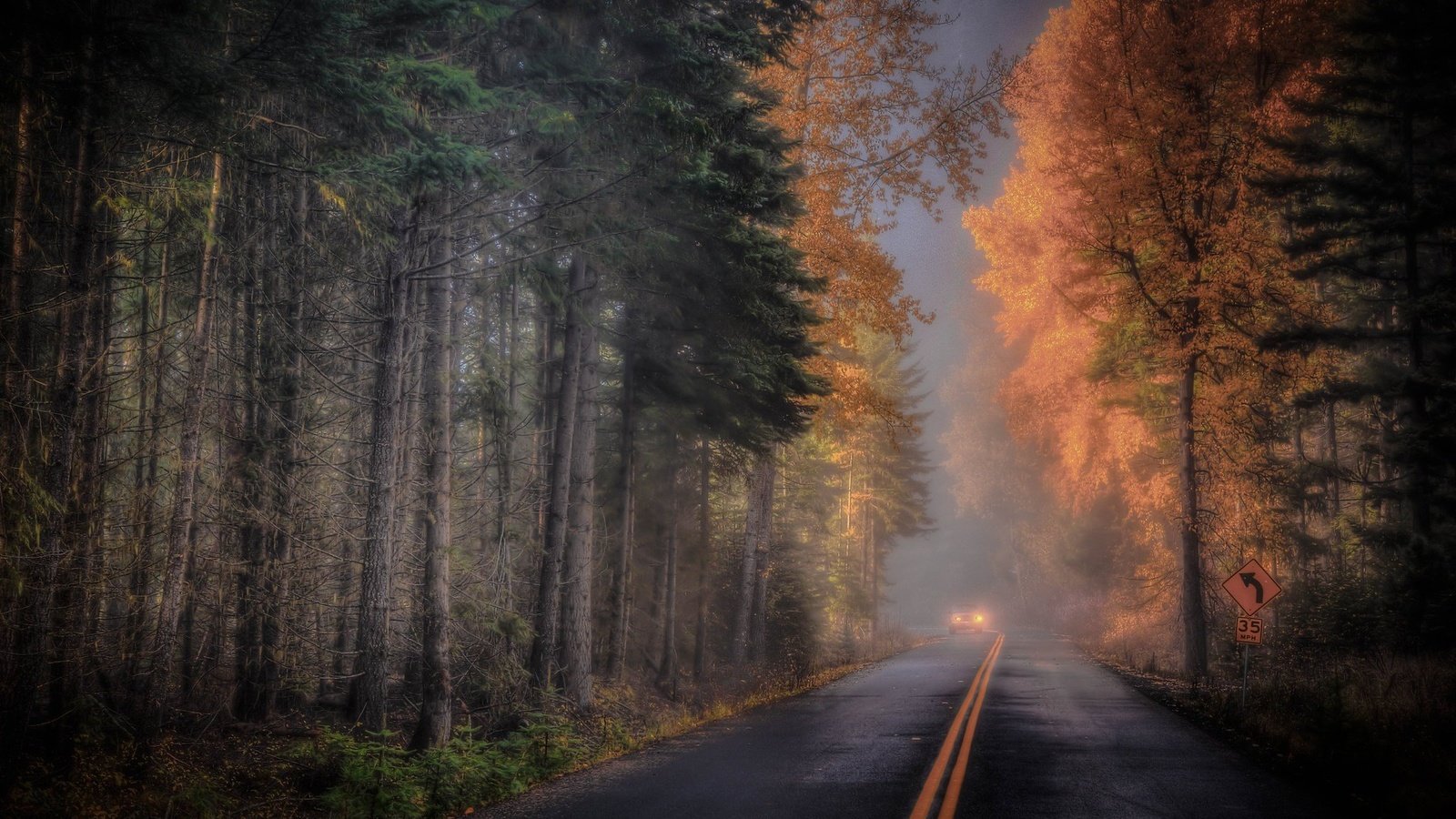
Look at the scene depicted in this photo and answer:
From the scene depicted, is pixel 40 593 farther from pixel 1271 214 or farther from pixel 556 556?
pixel 1271 214

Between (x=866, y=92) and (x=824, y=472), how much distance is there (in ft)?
70.4

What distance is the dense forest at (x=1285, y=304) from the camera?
48.8 ft

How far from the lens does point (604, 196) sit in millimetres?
12984

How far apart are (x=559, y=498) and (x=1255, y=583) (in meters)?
11.7

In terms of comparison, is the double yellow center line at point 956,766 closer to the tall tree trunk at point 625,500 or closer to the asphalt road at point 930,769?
the asphalt road at point 930,769

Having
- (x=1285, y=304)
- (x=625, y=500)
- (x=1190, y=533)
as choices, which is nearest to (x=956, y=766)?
(x=625, y=500)

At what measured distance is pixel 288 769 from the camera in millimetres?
9867

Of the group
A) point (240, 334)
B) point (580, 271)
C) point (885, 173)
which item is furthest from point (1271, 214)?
point (240, 334)

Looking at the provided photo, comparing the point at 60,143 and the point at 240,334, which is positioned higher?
the point at 60,143

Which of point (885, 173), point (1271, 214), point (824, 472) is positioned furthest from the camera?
point (824, 472)

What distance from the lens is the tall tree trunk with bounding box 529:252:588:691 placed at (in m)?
13.8

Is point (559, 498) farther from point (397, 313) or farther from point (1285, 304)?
point (1285, 304)

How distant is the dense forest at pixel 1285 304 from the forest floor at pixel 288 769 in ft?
29.2

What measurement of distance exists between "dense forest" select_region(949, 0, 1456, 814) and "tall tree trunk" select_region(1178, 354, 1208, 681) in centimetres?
5
